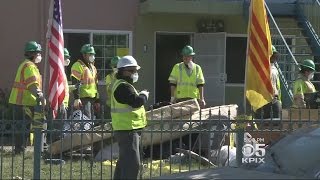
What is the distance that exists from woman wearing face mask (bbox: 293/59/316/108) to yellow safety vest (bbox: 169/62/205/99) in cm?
181

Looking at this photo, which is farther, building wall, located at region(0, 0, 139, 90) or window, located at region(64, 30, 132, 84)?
window, located at region(64, 30, 132, 84)

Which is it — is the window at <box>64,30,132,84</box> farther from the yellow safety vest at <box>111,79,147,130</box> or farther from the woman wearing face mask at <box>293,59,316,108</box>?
the yellow safety vest at <box>111,79,147,130</box>

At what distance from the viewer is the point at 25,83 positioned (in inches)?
428

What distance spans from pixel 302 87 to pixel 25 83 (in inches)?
192

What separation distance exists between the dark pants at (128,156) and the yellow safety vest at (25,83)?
3349 millimetres

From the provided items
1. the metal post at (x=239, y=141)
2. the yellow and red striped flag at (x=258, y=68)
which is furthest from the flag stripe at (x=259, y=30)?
the metal post at (x=239, y=141)

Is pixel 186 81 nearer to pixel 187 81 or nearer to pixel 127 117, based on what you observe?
pixel 187 81

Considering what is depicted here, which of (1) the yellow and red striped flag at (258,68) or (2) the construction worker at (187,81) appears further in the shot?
(2) the construction worker at (187,81)

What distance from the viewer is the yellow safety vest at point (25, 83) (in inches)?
425

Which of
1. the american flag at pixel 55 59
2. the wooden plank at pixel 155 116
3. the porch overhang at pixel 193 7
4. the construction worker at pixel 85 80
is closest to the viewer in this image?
the american flag at pixel 55 59

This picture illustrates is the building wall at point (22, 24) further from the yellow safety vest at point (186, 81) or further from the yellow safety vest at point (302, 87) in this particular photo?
the yellow safety vest at point (302, 87)

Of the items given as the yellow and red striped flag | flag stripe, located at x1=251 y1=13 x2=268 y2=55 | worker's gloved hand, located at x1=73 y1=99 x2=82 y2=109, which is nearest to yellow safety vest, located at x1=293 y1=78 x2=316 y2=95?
the yellow and red striped flag

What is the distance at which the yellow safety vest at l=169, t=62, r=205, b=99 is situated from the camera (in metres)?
12.4

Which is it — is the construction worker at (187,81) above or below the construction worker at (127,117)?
above
